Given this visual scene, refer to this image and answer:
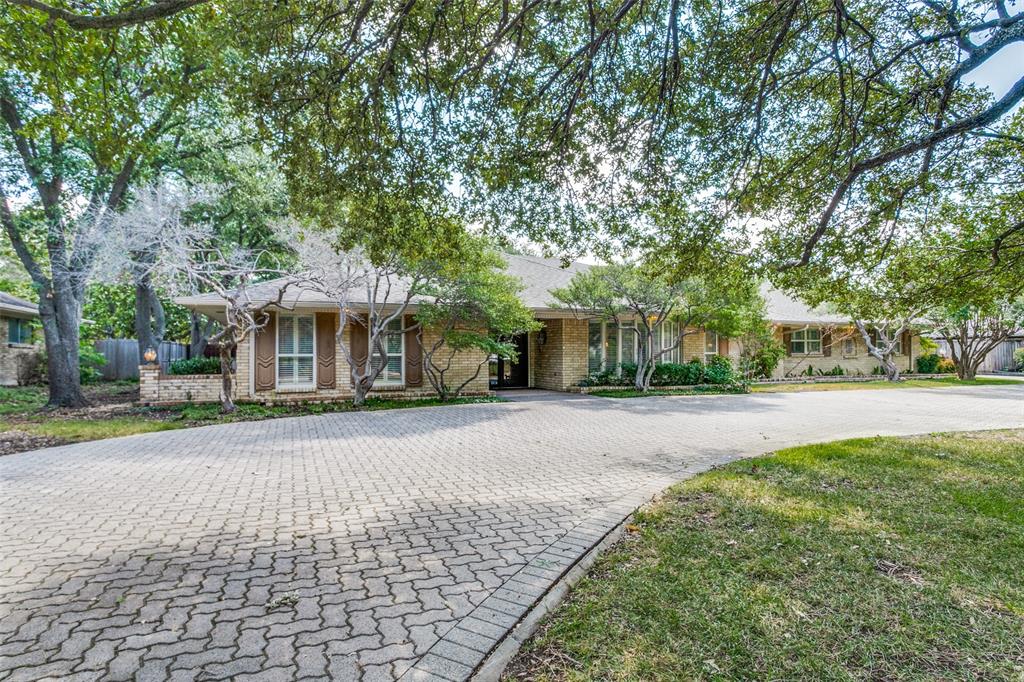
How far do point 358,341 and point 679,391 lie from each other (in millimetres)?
10639

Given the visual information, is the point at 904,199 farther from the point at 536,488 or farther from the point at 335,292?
the point at 335,292

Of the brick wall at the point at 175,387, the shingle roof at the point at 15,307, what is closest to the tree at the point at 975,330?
the brick wall at the point at 175,387

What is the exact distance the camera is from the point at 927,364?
88.7ft

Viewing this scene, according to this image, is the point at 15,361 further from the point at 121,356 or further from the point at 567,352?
the point at 567,352

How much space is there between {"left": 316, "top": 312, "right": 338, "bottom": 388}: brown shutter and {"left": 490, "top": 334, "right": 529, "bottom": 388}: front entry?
590cm

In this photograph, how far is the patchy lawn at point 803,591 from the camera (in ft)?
8.43

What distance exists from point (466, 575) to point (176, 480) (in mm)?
4560

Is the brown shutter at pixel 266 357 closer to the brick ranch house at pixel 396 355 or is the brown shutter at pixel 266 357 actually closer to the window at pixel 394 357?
the brick ranch house at pixel 396 355

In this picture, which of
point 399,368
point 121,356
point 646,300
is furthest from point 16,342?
point 646,300

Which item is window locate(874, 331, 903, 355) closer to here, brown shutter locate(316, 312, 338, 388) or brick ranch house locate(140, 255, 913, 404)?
brick ranch house locate(140, 255, 913, 404)

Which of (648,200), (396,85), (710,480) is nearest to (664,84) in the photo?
(648,200)

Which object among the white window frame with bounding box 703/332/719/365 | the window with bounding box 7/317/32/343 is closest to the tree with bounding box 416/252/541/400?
the white window frame with bounding box 703/332/719/365

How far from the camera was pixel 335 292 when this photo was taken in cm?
1291

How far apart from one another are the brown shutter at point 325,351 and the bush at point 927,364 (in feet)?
95.3
